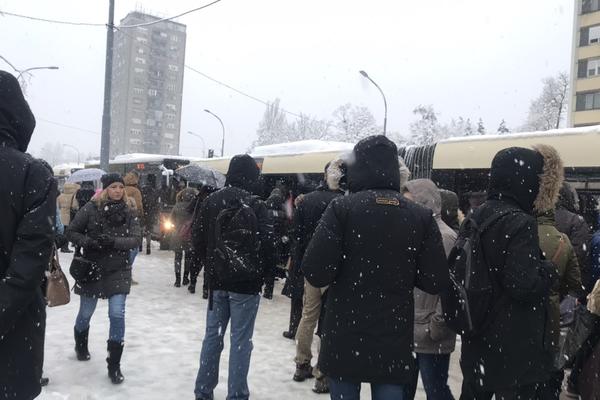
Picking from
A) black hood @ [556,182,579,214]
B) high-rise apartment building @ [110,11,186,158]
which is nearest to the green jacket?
black hood @ [556,182,579,214]

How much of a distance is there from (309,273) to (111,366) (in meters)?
2.83

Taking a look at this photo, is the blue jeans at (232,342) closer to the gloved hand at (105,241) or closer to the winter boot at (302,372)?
the winter boot at (302,372)

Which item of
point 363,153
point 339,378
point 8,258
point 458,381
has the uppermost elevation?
point 363,153

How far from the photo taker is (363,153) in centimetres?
290

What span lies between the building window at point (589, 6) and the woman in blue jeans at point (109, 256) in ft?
172

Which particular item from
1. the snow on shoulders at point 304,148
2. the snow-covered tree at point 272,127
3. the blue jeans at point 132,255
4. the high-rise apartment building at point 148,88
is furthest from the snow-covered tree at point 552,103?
the high-rise apartment building at point 148,88

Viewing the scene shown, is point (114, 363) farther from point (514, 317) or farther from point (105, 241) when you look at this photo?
point (514, 317)

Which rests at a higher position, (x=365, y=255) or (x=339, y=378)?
(x=365, y=255)

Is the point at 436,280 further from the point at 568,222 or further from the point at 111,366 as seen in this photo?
the point at 111,366

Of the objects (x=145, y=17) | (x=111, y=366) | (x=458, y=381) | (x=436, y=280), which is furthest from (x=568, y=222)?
(x=145, y=17)

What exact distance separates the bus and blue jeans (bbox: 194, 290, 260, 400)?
4.39 metres

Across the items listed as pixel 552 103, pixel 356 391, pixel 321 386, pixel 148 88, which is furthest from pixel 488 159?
pixel 148 88

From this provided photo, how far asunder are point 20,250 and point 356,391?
1850 millimetres

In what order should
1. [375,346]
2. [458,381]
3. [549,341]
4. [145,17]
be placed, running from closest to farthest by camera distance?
[375,346] < [549,341] < [458,381] < [145,17]
